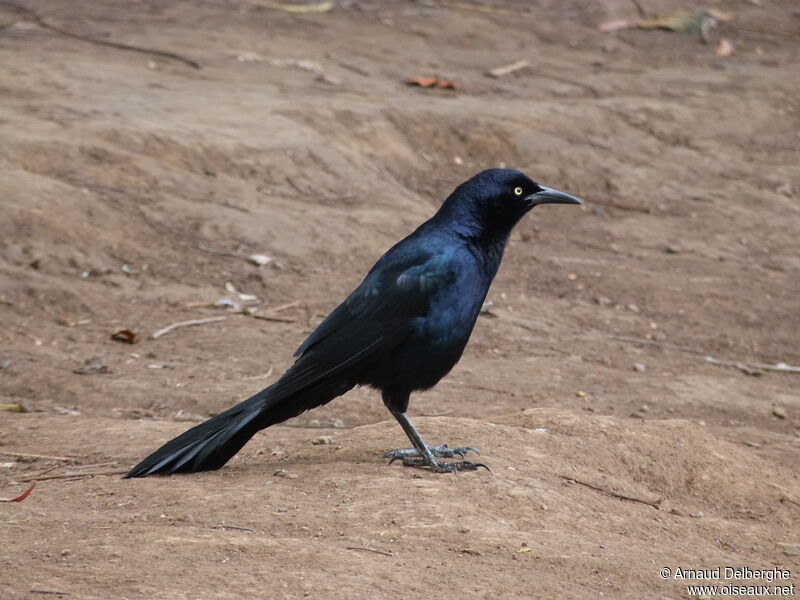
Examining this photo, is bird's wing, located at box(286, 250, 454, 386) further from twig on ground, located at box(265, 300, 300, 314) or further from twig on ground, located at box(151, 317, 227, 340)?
twig on ground, located at box(265, 300, 300, 314)

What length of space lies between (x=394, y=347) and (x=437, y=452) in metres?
0.46

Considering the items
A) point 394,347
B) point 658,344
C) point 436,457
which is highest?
point 394,347

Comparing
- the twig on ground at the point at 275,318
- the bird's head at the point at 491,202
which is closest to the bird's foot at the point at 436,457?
the bird's head at the point at 491,202

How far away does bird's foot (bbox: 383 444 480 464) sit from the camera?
431 cm

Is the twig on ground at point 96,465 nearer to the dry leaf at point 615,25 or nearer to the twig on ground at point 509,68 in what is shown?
the twig on ground at point 509,68

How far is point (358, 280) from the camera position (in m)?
7.47

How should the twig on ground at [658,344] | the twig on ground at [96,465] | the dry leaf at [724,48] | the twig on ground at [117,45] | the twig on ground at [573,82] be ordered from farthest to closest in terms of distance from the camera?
the dry leaf at [724,48], the twig on ground at [573,82], the twig on ground at [117,45], the twig on ground at [658,344], the twig on ground at [96,465]

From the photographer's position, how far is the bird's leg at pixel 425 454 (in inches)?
164

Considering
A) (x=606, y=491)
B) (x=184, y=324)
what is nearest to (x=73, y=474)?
(x=606, y=491)

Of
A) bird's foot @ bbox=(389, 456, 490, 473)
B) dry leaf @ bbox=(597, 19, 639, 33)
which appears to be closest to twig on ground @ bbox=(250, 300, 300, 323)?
bird's foot @ bbox=(389, 456, 490, 473)

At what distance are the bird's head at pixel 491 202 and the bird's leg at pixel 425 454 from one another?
0.81 m

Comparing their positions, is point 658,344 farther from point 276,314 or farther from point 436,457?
point 436,457

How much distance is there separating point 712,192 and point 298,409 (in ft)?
22.4

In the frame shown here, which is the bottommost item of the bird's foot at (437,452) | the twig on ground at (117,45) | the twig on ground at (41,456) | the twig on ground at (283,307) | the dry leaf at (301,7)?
the twig on ground at (283,307)
